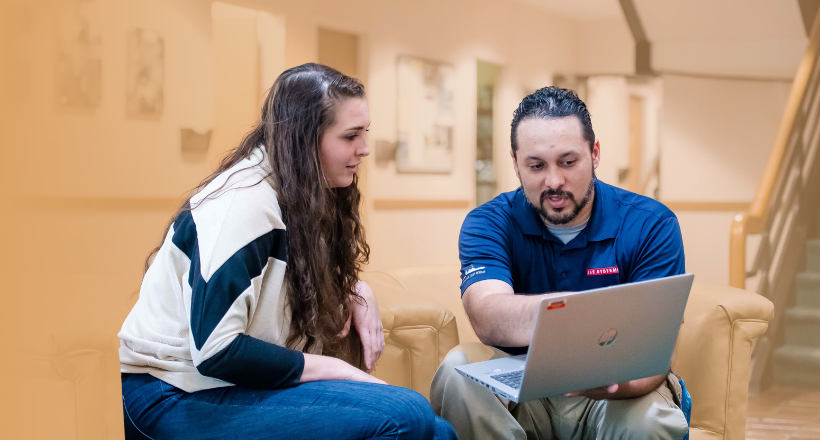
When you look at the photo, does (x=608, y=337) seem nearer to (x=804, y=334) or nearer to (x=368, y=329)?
(x=368, y=329)

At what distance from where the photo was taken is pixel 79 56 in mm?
2510

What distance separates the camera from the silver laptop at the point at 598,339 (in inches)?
49.4

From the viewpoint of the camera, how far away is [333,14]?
142 inches

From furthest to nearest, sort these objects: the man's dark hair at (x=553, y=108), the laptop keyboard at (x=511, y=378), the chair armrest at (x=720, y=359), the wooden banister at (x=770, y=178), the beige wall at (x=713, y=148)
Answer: the beige wall at (x=713, y=148) → the wooden banister at (x=770, y=178) → the chair armrest at (x=720, y=359) → the man's dark hair at (x=553, y=108) → the laptop keyboard at (x=511, y=378)

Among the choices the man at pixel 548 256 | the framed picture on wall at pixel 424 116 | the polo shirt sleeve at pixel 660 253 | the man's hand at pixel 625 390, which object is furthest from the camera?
the framed picture on wall at pixel 424 116

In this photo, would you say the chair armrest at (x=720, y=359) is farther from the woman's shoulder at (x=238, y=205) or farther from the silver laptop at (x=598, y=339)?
the woman's shoulder at (x=238, y=205)

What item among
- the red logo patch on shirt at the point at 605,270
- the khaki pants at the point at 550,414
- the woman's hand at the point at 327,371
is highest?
the red logo patch on shirt at the point at 605,270

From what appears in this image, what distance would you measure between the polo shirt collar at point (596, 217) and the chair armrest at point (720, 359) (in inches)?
19.8

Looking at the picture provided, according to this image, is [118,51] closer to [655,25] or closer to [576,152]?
[576,152]

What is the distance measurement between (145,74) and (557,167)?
1.74m

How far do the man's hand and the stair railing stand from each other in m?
2.67

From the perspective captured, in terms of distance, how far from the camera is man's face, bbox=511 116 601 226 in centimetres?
183

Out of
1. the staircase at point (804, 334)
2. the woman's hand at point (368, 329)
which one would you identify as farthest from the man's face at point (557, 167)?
the staircase at point (804, 334)

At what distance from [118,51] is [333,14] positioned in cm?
127
